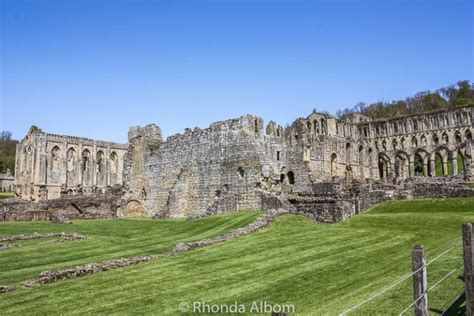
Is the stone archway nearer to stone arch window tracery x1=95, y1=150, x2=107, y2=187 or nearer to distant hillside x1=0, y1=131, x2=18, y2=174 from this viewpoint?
stone arch window tracery x1=95, y1=150, x2=107, y2=187

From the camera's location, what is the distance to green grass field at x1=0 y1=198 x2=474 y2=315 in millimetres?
8969

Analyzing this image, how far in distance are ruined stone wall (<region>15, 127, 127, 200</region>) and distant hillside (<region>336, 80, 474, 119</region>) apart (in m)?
60.6

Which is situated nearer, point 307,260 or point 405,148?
point 307,260

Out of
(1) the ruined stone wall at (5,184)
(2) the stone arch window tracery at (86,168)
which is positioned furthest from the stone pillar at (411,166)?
(1) the ruined stone wall at (5,184)

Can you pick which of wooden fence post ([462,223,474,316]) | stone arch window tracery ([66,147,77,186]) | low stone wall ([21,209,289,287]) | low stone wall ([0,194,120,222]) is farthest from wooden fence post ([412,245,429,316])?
stone arch window tracery ([66,147,77,186])

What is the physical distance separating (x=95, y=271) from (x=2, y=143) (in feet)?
347

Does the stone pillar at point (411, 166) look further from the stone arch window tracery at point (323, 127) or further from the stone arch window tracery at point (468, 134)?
the stone arch window tracery at point (323, 127)

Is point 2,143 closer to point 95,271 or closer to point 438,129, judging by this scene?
point 438,129

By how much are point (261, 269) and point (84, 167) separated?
64995 mm

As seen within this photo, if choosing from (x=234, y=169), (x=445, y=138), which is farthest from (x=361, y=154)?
(x=234, y=169)

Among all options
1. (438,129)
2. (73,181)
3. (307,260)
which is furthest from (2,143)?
(307,260)

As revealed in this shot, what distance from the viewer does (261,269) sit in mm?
11523

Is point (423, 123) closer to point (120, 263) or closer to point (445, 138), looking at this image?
point (445, 138)

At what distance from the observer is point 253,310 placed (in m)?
8.52
